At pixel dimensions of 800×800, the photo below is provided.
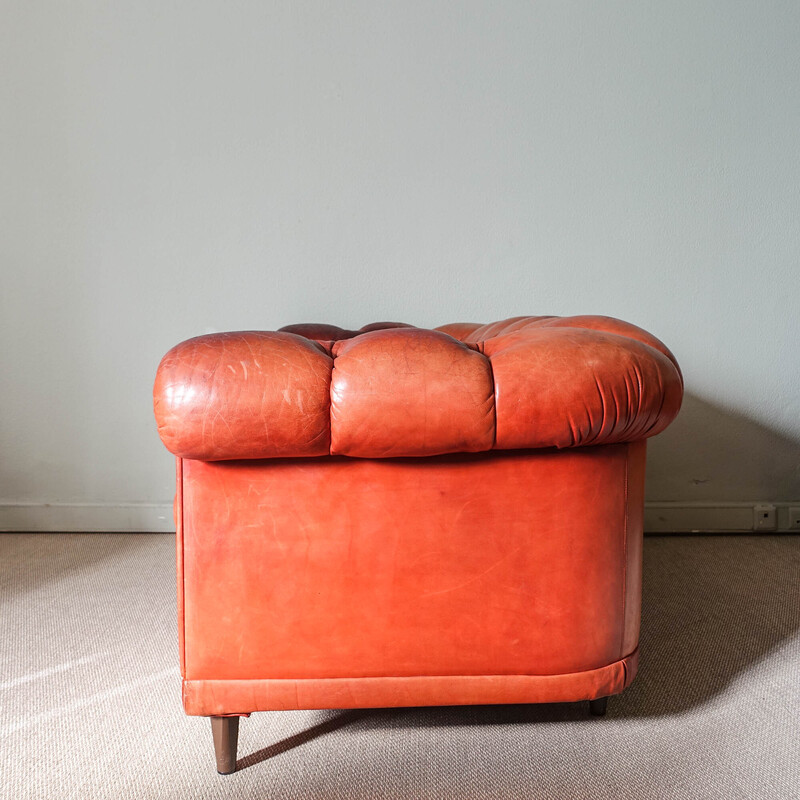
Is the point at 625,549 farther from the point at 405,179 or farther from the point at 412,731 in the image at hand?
the point at 405,179

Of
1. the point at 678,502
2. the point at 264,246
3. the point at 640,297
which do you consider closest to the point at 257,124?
the point at 264,246

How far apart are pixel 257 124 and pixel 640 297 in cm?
139

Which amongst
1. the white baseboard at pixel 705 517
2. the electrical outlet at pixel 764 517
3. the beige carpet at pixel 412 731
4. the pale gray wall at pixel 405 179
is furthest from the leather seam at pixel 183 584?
the electrical outlet at pixel 764 517

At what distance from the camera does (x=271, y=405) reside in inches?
33.1

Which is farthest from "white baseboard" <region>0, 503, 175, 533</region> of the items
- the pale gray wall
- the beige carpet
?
the beige carpet

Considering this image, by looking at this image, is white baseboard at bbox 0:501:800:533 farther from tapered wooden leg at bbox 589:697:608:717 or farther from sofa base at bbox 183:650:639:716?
sofa base at bbox 183:650:639:716

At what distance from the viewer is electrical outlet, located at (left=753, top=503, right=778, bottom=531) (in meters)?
2.21

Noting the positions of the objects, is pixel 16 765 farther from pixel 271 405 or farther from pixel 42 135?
pixel 42 135

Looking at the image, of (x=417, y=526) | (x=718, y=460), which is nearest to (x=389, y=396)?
(x=417, y=526)

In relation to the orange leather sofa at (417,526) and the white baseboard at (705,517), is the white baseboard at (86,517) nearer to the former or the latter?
the orange leather sofa at (417,526)

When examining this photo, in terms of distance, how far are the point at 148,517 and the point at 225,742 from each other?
139 centimetres

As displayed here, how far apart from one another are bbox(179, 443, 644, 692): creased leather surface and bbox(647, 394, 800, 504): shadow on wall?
139 centimetres

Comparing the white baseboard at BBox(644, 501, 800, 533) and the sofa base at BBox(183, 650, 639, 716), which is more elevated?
the sofa base at BBox(183, 650, 639, 716)

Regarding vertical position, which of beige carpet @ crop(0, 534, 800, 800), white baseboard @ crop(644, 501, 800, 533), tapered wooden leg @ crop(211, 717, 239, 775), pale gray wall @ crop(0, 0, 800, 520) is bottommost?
white baseboard @ crop(644, 501, 800, 533)
